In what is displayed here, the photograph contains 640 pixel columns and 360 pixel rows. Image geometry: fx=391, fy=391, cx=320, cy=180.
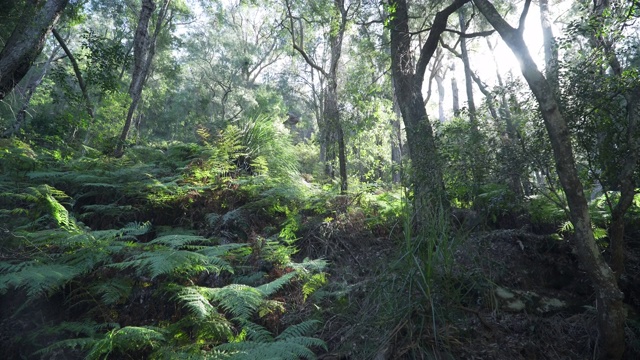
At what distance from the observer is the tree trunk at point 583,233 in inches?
146

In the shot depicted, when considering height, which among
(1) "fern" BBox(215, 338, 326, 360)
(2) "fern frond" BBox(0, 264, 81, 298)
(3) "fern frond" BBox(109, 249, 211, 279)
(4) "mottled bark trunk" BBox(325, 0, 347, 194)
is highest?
(4) "mottled bark trunk" BBox(325, 0, 347, 194)

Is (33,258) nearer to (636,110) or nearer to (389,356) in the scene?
(389,356)

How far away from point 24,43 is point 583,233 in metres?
7.74

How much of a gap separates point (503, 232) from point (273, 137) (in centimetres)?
513

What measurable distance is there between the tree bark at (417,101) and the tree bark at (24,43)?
5.42 metres

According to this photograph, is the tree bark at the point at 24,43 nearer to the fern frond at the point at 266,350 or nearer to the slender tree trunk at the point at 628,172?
the fern frond at the point at 266,350

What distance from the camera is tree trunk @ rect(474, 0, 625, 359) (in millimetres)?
3703

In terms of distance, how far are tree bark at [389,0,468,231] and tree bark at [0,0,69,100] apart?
5.42m

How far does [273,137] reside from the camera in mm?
8586

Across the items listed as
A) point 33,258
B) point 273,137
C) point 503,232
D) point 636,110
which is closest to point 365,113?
point 273,137

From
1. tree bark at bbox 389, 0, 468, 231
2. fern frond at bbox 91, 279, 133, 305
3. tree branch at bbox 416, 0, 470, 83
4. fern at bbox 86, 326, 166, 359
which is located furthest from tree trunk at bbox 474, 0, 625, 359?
fern frond at bbox 91, 279, 133, 305

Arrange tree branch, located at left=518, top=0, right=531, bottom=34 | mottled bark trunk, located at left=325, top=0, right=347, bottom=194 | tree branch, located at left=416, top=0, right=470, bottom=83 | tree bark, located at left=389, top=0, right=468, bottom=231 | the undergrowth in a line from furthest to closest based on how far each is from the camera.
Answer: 1. mottled bark trunk, located at left=325, top=0, right=347, bottom=194
2. tree branch, located at left=416, top=0, right=470, bottom=83
3. tree bark, located at left=389, top=0, right=468, bottom=231
4. tree branch, located at left=518, top=0, right=531, bottom=34
5. the undergrowth

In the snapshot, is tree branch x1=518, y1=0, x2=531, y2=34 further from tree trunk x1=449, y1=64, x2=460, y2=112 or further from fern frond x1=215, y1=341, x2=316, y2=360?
tree trunk x1=449, y1=64, x2=460, y2=112

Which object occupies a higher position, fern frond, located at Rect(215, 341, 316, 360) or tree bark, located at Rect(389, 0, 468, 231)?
tree bark, located at Rect(389, 0, 468, 231)
